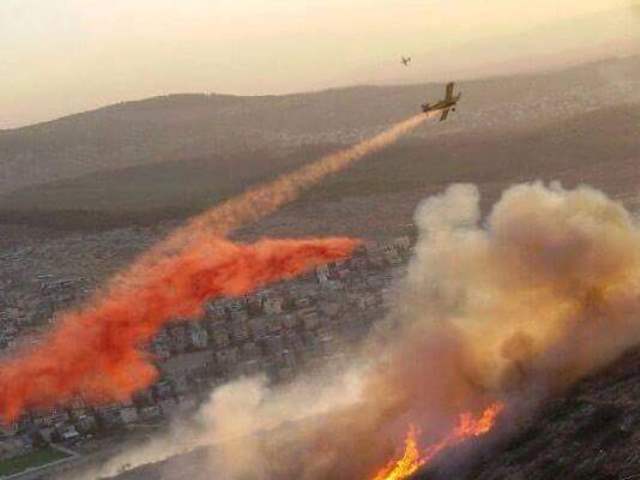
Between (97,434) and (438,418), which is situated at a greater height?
(438,418)

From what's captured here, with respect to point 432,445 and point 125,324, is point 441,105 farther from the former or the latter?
point 125,324

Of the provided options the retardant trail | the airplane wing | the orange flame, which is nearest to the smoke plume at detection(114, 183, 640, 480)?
the orange flame

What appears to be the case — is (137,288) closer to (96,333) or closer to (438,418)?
(96,333)

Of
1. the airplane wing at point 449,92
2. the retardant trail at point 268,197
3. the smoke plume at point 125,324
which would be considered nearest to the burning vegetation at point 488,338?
the airplane wing at point 449,92

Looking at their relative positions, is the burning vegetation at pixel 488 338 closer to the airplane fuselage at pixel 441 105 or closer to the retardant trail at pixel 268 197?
the airplane fuselage at pixel 441 105

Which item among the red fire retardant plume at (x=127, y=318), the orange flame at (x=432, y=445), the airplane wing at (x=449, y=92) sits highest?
the airplane wing at (x=449, y=92)

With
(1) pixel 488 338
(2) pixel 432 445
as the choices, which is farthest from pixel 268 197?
(2) pixel 432 445

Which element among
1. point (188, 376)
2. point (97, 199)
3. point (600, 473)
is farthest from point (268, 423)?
point (97, 199)
